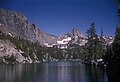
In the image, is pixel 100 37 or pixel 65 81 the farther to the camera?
pixel 100 37

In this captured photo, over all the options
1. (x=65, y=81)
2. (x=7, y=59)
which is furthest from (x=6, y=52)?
(x=65, y=81)

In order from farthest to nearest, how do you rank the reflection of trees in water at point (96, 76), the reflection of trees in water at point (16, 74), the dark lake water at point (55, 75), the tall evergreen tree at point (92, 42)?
the tall evergreen tree at point (92, 42) → the reflection of trees in water at point (16, 74) → the dark lake water at point (55, 75) → the reflection of trees in water at point (96, 76)

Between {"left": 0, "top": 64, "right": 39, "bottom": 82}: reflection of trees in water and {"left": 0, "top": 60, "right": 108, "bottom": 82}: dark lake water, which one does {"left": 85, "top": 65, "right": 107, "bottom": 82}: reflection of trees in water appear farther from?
{"left": 0, "top": 64, "right": 39, "bottom": 82}: reflection of trees in water

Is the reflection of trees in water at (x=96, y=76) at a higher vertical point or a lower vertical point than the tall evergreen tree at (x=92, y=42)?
lower

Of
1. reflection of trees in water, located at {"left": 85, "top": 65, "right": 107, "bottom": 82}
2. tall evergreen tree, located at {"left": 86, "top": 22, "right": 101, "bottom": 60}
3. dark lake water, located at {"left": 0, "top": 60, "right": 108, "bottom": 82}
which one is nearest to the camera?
reflection of trees in water, located at {"left": 85, "top": 65, "right": 107, "bottom": 82}

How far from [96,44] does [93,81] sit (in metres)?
53.9

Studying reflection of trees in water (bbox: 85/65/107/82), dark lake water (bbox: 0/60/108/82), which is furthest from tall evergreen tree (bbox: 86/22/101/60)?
reflection of trees in water (bbox: 85/65/107/82)

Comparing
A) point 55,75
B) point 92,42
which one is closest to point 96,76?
point 55,75

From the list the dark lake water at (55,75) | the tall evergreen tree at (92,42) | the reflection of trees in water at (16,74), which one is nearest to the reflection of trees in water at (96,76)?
the dark lake water at (55,75)

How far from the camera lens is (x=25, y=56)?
149750mm

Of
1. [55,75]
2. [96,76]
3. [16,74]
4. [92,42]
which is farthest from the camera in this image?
[92,42]

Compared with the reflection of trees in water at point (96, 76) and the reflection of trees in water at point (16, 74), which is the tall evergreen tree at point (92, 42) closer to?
the reflection of trees in water at point (16, 74)

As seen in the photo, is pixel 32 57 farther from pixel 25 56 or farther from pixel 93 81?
pixel 93 81

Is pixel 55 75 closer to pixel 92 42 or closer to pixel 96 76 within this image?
pixel 96 76
